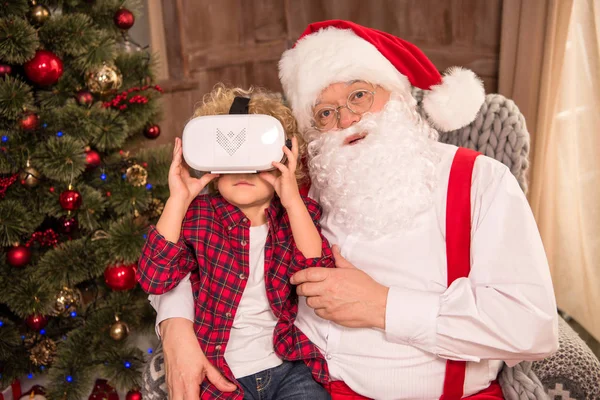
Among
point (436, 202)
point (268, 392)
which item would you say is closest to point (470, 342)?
point (436, 202)

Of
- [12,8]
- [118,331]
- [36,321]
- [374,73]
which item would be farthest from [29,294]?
[374,73]

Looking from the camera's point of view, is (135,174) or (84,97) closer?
(84,97)

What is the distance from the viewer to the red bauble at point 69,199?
190 cm

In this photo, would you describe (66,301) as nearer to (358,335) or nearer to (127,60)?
(127,60)

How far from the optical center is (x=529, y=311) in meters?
1.12

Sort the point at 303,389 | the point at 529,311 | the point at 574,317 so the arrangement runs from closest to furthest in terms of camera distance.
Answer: the point at 529,311, the point at 303,389, the point at 574,317

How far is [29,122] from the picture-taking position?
6.06 feet

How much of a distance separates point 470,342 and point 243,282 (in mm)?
553

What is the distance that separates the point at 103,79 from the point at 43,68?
0.67 feet

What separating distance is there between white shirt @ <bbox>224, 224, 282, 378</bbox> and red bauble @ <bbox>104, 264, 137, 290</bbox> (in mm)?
793

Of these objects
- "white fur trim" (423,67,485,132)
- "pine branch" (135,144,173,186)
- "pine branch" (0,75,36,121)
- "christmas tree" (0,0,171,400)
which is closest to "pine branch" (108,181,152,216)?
"christmas tree" (0,0,171,400)

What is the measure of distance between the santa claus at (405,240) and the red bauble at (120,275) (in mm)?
607

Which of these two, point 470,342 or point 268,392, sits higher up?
point 470,342

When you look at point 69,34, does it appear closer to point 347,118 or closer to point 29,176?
point 29,176
